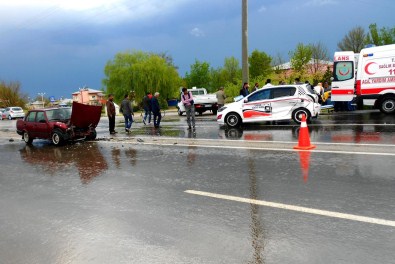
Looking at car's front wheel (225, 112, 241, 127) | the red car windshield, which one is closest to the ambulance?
car's front wheel (225, 112, 241, 127)

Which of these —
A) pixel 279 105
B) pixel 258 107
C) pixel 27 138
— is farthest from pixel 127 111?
pixel 279 105

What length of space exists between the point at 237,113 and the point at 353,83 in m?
6.41

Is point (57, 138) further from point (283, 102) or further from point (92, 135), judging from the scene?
point (283, 102)

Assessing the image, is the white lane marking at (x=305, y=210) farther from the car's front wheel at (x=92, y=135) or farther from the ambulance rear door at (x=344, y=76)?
the ambulance rear door at (x=344, y=76)

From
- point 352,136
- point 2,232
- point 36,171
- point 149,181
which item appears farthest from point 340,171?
point 36,171

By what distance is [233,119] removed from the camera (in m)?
15.8

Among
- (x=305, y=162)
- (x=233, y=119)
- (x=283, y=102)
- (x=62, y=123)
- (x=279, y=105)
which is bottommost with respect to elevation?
(x=305, y=162)

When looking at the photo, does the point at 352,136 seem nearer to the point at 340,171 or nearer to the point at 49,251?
the point at 340,171

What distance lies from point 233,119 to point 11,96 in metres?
84.6

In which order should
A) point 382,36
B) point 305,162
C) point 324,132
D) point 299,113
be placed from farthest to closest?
1. point 382,36
2. point 299,113
3. point 324,132
4. point 305,162

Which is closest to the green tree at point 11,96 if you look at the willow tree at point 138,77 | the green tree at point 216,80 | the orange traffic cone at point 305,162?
the willow tree at point 138,77

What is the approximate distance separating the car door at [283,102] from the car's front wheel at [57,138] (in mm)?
8085

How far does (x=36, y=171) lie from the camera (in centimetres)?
900

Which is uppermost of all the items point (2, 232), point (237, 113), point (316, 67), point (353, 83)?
point (316, 67)
